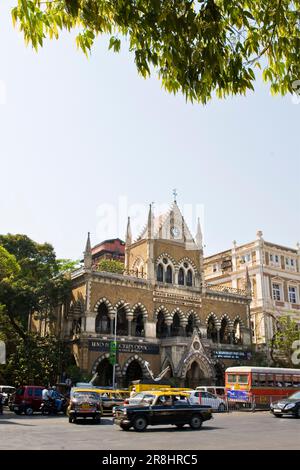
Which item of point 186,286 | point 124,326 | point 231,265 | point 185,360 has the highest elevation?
point 231,265

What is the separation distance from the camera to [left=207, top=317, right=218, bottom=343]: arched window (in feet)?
144

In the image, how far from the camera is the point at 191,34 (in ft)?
18.8

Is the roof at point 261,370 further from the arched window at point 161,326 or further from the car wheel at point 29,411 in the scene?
the car wheel at point 29,411

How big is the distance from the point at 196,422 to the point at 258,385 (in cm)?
1317

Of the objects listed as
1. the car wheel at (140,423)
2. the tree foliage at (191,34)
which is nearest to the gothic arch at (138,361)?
the car wheel at (140,423)

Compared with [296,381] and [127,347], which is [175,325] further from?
[296,381]

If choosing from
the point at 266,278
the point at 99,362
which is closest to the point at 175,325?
the point at 99,362

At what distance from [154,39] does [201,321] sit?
1488 inches

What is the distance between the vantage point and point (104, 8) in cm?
575

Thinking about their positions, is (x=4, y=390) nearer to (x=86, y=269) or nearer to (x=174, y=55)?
(x=86, y=269)

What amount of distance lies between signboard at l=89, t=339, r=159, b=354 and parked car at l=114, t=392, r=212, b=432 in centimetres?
1757

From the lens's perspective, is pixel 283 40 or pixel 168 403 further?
pixel 168 403
